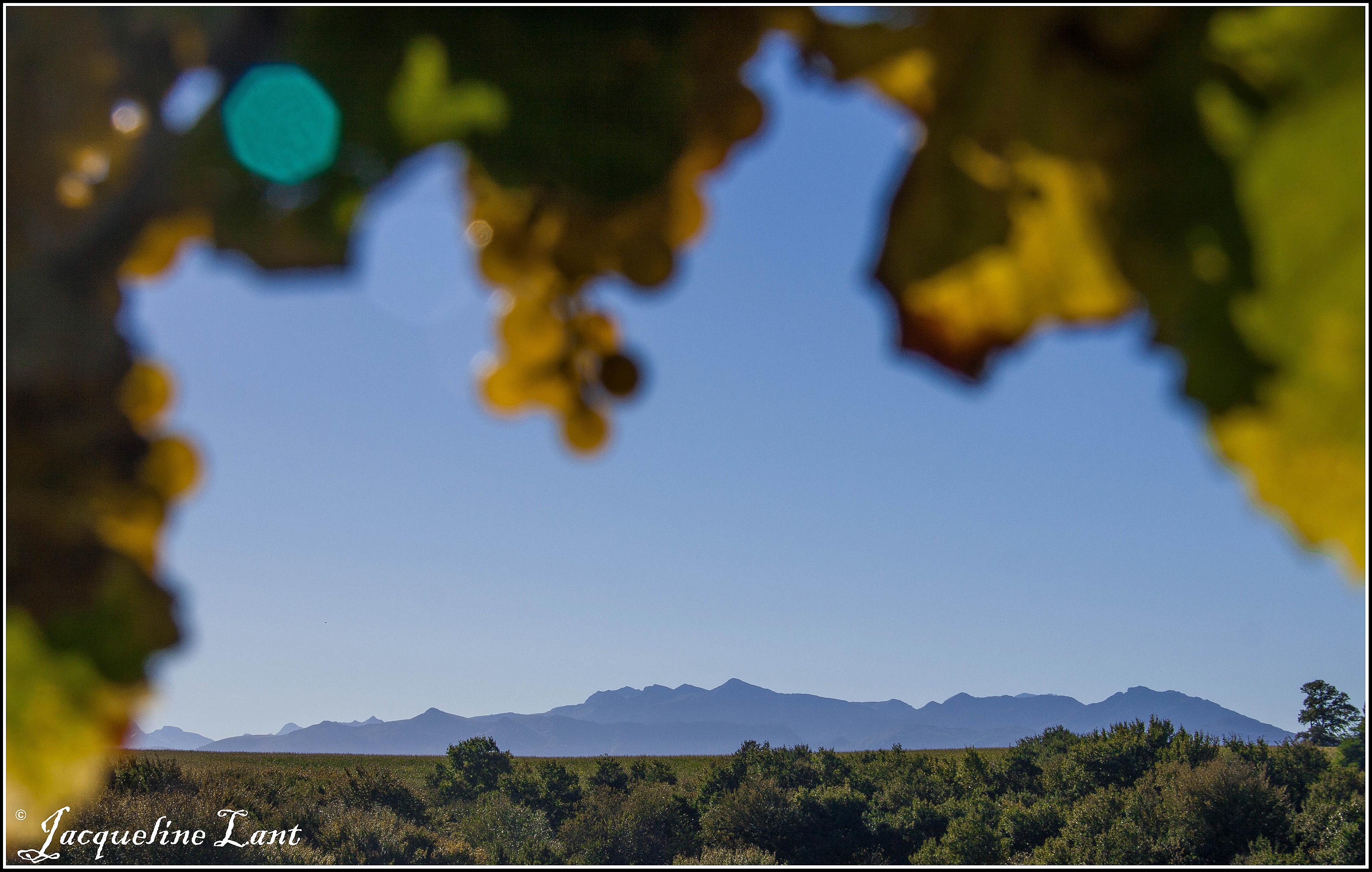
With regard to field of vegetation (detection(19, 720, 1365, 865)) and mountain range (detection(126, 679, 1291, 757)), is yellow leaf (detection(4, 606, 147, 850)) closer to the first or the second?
field of vegetation (detection(19, 720, 1365, 865))

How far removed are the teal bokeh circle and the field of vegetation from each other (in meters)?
11.0

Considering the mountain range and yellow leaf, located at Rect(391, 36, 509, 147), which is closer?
yellow leaf, located at Rect(391, 36, 509, 147)

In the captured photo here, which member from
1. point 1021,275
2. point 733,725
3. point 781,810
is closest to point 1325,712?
point 781,810

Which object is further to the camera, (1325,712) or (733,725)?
(733,725)

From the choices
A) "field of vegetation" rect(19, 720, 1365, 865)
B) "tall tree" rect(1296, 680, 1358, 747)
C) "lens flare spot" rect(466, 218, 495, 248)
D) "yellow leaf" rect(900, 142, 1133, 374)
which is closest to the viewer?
"yellow leaf" rect(900, 142, 1133, 374)

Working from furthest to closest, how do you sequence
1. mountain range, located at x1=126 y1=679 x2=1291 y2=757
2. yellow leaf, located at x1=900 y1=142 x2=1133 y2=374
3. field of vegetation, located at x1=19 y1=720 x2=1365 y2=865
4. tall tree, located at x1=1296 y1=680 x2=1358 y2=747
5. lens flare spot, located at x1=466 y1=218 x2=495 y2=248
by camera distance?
mountain range, located at x1=126 y1=679 x2=1291 y2=757
tall tree, located at x1=1296 y1=680 x2=1358 y2=747
field of vegetation, located at x1=19 y1=720 x2=1365 y2=865
lens flare spot, located at x1=466 y1=218 x2=495 y2=248
yellow leaf, located at x1=900 y1=142 x2=1133 y2=374

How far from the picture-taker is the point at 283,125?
48 cm

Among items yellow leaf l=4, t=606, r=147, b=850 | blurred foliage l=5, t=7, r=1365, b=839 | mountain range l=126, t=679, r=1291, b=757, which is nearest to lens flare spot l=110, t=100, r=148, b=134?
blurred foliage l=5, t=7, r=1365, b=839

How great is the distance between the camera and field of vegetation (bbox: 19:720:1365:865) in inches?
396

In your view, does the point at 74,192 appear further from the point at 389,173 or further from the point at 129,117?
the point at 389,173

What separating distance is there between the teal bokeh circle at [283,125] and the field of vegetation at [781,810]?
36.2 feet

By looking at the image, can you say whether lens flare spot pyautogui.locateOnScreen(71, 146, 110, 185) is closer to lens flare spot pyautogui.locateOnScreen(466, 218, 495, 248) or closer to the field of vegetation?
lens flare spot pyautogui.locateOnScreen(466, 218, 495, 248)

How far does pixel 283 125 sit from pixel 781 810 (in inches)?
548

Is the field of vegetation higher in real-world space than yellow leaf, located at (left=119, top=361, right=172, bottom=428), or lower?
lower
